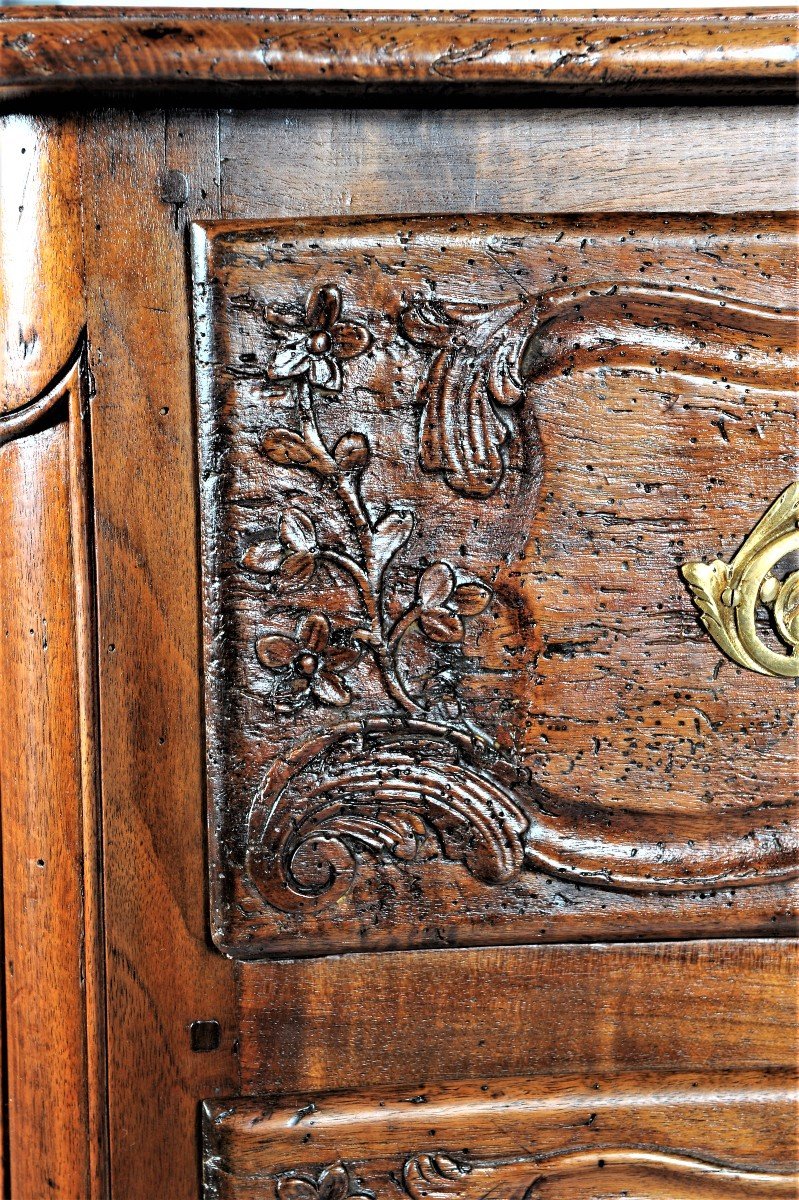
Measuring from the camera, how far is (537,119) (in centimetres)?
43

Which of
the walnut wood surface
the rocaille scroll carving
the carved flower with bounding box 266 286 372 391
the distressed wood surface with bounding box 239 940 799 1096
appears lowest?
the rocaille scroll carving

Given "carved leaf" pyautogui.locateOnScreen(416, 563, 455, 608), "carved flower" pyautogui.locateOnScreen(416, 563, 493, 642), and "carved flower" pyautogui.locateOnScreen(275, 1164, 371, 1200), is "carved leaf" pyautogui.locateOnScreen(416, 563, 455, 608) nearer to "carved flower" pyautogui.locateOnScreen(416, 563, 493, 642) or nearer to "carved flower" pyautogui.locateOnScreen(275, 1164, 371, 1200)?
"carved flower" pyautogui.locateOnScreen(416, 563, 493, 642)

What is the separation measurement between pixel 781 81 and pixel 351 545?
29 centimetres

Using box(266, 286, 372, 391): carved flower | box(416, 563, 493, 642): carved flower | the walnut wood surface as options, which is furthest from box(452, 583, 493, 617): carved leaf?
the walnut wood surface

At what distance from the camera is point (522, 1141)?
447 mm

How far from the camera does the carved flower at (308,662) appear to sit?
0.43 meters

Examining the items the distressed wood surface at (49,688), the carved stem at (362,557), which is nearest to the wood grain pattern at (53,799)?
the distressed wood surface at (49,688)

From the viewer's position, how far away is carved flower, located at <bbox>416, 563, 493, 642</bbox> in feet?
1.41

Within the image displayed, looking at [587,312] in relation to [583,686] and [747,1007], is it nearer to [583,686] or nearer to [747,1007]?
[583,686]

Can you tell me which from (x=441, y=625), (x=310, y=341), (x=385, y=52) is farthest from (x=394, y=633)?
(x=385, y=52)

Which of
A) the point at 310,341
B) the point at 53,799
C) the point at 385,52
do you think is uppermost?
the point at 385,52

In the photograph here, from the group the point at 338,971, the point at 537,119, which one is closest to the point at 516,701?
the point at 338,971

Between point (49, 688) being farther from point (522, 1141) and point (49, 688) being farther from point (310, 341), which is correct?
point (522, 1141)

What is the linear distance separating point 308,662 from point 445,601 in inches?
2.8
